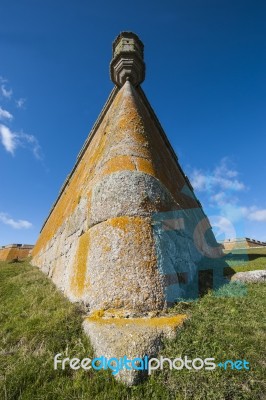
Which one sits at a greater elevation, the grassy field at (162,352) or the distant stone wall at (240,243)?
the distant stone wall at (240,243)

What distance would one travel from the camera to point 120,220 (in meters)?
2.69

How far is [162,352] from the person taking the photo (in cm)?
184

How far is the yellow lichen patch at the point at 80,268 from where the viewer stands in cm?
273

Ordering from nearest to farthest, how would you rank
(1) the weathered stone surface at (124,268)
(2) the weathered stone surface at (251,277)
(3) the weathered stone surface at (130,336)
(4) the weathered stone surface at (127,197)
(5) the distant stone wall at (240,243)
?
(3) the weathered stone surface at (130,336) → (1) the weathered stone surface at (124,268) → (4) the weathered stone surface at (127,197) → (2) the weathered stone surface at (251,277) → (5) the distant stone wall at (240,243)

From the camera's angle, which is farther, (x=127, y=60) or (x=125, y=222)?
(x=127, y=60)

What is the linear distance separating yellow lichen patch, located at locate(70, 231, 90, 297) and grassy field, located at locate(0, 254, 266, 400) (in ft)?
0.67

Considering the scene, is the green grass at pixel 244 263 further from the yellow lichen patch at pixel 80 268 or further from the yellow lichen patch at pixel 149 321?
the yellow lichen patch at pixel 80 268

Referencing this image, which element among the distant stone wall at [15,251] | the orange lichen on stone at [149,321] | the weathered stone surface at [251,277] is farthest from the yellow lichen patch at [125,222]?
the distant stone wall at [15,251]

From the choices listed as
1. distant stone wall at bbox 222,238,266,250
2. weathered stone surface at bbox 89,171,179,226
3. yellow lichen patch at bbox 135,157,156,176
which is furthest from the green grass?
distant stone wall at bbox 222,238,266,250

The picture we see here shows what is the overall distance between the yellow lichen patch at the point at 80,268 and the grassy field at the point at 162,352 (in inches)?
8.1

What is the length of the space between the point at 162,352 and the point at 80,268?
144cm

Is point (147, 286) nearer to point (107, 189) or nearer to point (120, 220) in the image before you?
point (120, 220)

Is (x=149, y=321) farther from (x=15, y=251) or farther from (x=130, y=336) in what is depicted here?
(x=15, y=251)

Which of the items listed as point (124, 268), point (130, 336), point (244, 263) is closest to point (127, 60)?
point (124, 268)
